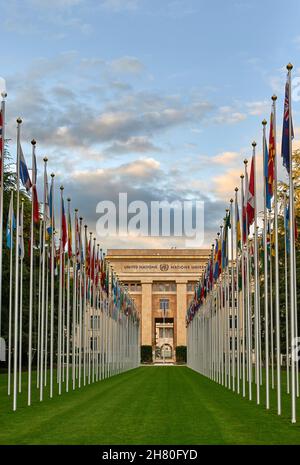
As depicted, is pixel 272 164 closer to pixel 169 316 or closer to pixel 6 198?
pixel 6 198

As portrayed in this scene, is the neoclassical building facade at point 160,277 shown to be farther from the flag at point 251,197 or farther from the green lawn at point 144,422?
the green lawn at point 144,422

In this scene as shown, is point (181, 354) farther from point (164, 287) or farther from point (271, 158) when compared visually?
point (271, 158)

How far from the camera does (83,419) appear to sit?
78.3 ft

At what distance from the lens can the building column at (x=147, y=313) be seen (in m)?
153

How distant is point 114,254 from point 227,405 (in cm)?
13335

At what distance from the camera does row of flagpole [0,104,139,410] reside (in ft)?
107

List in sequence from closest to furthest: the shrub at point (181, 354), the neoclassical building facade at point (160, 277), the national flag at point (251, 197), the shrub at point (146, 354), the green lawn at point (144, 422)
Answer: the green lawn at point (144, 422) → the national flag at point (251, 197) → the shrub at point (181, 354) → the shrub at point (146, 354) → the neoclassical building facade at point (160, 277)

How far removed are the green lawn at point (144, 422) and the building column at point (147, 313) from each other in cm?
12008

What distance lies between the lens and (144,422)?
2295cm

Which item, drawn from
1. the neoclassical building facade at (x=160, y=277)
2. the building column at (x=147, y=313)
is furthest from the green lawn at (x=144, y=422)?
the neoclassical building facade at (x=160, y=277)

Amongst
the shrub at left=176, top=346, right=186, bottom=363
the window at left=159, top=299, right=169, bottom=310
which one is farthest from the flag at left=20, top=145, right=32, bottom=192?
the window at left=159, top=299, right=169, bottom=310

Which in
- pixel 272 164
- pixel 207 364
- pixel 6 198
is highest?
pixel 6 198
